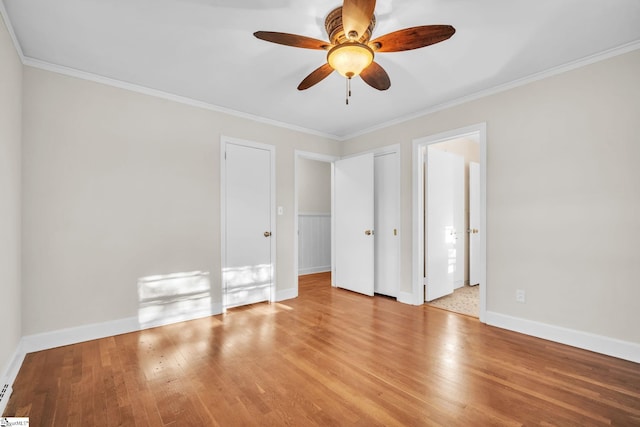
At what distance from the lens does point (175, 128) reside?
330 centimetres

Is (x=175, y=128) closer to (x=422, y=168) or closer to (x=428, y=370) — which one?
(x=422, y=168)

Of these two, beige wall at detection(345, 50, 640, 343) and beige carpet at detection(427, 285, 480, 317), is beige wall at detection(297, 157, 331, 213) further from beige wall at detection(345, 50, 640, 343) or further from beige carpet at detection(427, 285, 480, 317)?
beige wall at detection(345, 50, 640, 343)

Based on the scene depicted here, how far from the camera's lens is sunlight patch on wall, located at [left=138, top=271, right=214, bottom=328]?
121 inches

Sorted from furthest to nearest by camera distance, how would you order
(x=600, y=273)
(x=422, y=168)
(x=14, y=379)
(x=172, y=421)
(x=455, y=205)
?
1. (x=455, y=205)
2. (x=422, y=168)
3. (x=600, y=273)
4. (x=14, y=379)
5. (x=172, y=421)

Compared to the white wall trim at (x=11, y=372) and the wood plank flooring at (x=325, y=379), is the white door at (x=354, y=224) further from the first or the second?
the white wall trim at (x=11, y=372)

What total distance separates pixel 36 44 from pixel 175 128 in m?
1.23

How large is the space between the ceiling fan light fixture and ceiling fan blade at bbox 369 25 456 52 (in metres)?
0.10

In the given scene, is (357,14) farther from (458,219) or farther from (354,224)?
(458,219)

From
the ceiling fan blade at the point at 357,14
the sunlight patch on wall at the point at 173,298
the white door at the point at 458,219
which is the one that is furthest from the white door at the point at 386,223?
the ceiling fan blade at the point at 357,14

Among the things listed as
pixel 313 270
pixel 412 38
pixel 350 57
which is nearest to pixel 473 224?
pixel 313 270

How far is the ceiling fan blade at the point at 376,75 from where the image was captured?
2154 millimetres

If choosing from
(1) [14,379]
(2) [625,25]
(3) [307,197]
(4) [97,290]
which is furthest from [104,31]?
(3) [307,197]

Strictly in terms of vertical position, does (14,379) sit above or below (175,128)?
below

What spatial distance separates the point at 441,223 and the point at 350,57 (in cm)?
304
